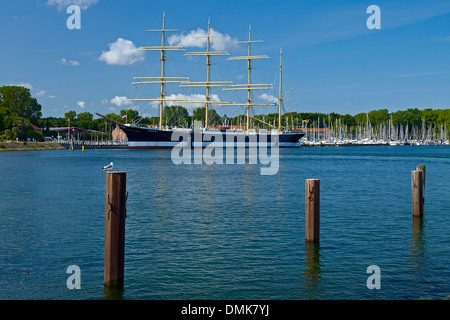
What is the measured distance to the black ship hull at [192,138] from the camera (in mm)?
142625

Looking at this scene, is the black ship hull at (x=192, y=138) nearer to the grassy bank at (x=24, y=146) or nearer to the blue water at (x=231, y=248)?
the grassy bank at (x=24, y=146)

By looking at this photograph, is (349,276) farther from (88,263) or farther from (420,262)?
(88,263)

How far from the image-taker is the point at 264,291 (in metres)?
11.9

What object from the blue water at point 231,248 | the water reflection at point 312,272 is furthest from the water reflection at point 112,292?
the water reflection at point 312,272

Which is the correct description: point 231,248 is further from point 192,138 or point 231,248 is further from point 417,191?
point 192,138

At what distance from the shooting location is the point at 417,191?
19734mm

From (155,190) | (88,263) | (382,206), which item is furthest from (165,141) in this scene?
(88,263)

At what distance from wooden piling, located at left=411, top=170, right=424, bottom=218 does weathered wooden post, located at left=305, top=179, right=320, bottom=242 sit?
6125 millimetres

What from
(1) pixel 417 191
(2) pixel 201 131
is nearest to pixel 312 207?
(1) pixel 417 191

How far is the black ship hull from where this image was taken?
468 ft

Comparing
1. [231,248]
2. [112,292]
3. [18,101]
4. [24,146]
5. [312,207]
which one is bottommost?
[112,292]

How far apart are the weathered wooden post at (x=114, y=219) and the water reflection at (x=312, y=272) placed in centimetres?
480

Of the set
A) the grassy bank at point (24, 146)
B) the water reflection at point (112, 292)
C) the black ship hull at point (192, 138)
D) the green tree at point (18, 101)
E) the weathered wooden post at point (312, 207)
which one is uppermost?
the green tree at point (18, 101)

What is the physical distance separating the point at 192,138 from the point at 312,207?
13582 centimetres
